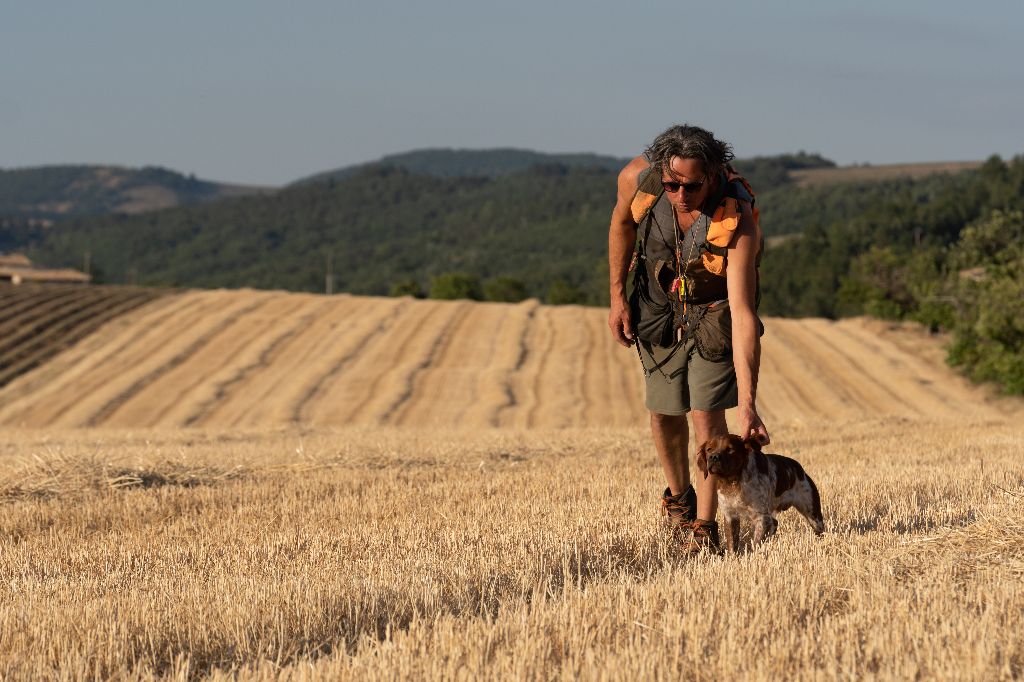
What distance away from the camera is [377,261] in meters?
171

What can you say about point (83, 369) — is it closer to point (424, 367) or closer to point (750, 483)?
point (424, 367)

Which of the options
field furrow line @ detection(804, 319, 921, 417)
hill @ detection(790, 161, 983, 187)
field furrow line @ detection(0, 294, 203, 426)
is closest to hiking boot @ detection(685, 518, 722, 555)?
field furrow line @ detection(804, 319, 921, 417)

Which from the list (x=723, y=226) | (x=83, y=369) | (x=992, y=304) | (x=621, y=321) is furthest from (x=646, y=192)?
(x=83, y=369)

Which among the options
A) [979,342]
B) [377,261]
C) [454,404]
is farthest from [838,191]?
[454,404]

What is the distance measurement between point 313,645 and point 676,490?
2.82 meters

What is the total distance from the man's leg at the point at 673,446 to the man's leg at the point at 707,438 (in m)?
0.35

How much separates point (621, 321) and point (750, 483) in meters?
1.18

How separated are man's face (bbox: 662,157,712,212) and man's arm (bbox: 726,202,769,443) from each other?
247 mm

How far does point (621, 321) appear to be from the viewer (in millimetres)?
6297

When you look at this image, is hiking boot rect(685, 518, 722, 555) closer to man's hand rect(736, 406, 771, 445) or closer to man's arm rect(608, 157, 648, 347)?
man's hand rect(736, 406, 771, 445)

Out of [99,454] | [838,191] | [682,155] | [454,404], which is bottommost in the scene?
[454,404]

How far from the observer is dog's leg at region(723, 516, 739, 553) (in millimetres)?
5773

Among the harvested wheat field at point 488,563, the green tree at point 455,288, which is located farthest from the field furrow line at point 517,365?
the green tree at point 455,288

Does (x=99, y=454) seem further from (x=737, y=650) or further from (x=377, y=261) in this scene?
(x=377, y=261)
